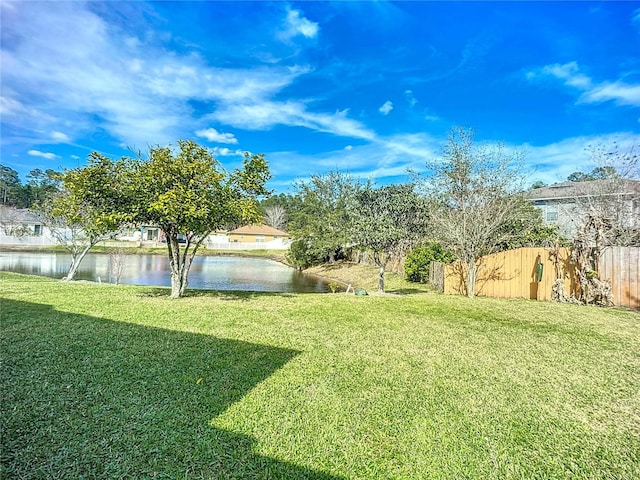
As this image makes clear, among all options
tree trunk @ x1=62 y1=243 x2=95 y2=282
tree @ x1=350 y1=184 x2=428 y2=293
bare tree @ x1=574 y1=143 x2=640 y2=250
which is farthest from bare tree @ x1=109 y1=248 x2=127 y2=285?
bare tree @ x1=574 y1=143 x2=640 y2=250

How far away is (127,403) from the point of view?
111 inches

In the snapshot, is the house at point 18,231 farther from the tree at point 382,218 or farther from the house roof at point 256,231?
the tree at point 382,218

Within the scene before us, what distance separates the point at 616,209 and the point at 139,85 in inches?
707

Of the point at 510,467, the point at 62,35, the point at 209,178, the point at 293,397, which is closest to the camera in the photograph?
the point at 510,467

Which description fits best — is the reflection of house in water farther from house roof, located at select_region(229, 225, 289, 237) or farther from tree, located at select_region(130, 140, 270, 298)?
tree, located at select_region(130, 140, 270, 298)

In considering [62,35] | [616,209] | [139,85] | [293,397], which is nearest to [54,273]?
[139,85]

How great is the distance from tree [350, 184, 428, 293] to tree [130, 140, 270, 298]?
4.24 meters

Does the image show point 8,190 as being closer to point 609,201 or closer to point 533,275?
point 533,275

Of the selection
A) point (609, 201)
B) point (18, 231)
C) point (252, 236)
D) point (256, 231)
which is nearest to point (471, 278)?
point (609, 201)

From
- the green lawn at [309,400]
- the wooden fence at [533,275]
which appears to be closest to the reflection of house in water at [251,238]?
the wooden fence at [533,275]

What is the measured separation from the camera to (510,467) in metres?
2.24

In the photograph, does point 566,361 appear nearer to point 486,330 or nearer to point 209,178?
point 486,330

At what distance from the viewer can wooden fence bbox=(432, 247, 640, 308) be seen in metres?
8.81

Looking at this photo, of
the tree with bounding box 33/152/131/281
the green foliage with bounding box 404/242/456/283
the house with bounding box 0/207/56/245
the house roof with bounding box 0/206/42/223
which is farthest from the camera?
the house roof with bounding box 0/206/42/223
